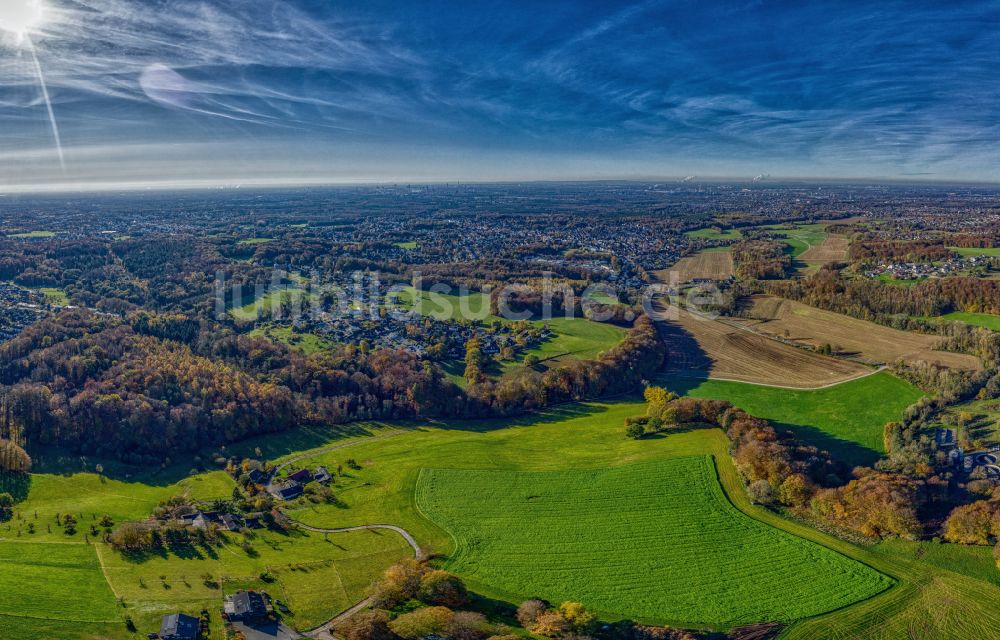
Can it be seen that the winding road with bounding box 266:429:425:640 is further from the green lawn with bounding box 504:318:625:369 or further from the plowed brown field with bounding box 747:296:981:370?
the plowed brown field with bounding box 747:296:981:370

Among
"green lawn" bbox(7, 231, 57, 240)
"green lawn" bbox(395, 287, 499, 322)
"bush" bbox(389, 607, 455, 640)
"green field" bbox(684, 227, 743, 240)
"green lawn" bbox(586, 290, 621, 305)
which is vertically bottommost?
"bush" bbox(389, 607, 455, 640)

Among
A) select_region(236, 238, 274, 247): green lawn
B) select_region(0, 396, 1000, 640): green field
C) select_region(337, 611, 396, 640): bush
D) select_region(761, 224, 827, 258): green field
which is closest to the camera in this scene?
select_region(337, 611, 396, 640): bush

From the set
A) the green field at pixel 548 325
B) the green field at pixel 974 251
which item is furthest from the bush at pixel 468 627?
the green field at pixel 974 251

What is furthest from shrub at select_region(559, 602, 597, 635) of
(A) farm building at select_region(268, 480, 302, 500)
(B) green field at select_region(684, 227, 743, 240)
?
(B) green field at select_region(684, 227, 743, 240)

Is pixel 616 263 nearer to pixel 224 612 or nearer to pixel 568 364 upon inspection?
pixel 568 364

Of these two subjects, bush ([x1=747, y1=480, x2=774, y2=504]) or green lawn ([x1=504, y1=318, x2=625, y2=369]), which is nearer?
bush ([x1=747, y1=480, x2=774, y2=504])

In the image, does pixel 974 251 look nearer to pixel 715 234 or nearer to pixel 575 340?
pixel 715 234

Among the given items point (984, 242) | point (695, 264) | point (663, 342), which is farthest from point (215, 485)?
point (984, 242)
